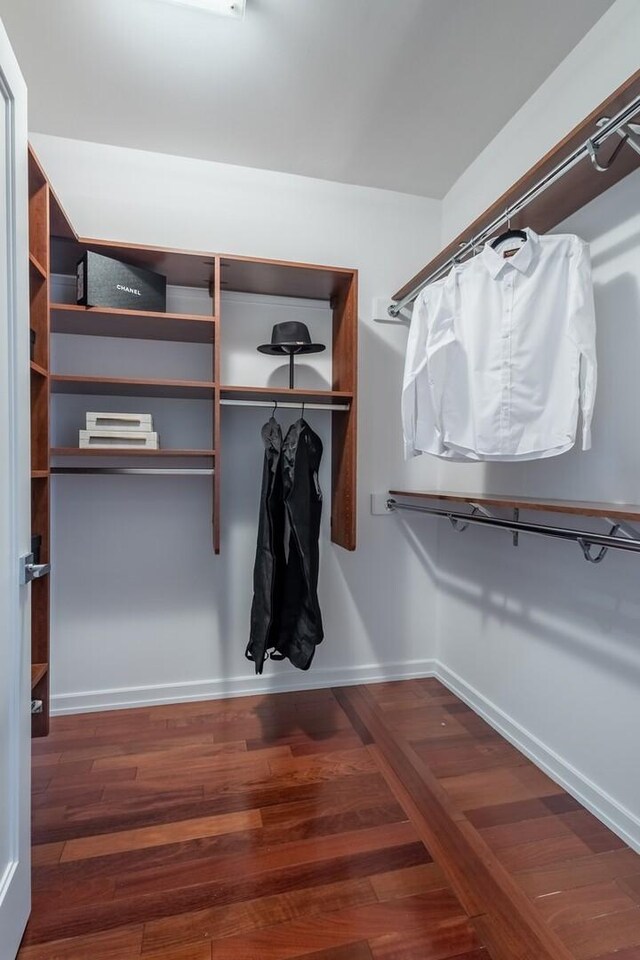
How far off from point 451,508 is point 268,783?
4.87 feet

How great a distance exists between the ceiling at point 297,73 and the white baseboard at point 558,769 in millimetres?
2601

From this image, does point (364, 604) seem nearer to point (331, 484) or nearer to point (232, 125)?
point (331, 484)

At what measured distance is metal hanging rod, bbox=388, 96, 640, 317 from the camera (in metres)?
1.18

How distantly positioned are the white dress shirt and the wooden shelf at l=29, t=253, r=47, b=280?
1396 mm

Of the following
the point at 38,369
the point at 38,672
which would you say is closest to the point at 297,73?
the point at 38,369

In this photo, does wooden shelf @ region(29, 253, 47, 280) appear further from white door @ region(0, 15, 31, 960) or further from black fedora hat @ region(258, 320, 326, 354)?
black fedora hat @ region(258, 320, 326, 354)

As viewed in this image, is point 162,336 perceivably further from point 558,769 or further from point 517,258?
point 558,769

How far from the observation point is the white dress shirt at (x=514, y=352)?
1.45m

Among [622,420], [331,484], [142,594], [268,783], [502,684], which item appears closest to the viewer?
[622,420]

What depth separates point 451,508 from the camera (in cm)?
244

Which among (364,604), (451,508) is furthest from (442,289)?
(364,604)

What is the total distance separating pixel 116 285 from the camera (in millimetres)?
1917

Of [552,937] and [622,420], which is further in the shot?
[622,420]

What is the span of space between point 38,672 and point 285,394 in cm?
139
